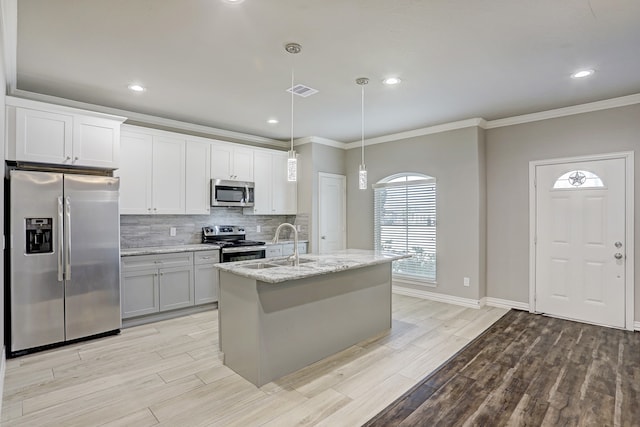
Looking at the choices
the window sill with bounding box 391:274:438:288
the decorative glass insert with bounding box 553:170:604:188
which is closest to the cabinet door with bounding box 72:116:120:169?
the window sill with bounding box 391:274:438:288

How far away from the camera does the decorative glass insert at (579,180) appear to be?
13.9ft

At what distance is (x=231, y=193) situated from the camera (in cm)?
529

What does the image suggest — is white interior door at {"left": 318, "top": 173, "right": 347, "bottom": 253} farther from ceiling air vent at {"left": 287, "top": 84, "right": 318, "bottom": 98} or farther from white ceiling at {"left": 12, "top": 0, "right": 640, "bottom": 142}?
ceiling air vent at {"left": 287, "top": 84, "right": 318, "bottom": 98}

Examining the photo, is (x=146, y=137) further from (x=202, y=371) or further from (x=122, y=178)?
(x=202, y=371)

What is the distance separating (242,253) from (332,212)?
203cm

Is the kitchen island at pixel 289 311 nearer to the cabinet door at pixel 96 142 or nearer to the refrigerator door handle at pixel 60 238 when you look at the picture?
the refrigerator door handle at pixel 60 238

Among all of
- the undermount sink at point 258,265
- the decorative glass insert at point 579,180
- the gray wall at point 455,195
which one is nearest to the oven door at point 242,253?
the undermount sink at point 258,265

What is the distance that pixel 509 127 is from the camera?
16.0 ft

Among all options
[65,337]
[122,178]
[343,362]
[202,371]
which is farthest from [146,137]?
A: [343,362]

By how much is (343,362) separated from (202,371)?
49.8 inches

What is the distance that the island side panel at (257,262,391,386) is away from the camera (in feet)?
9.14

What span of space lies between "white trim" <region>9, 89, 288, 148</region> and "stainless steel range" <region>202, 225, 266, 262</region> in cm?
152

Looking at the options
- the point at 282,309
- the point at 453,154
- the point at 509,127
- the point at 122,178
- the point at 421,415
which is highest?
the point at 509,127

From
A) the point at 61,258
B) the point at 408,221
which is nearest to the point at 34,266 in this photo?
the point at 61,258
